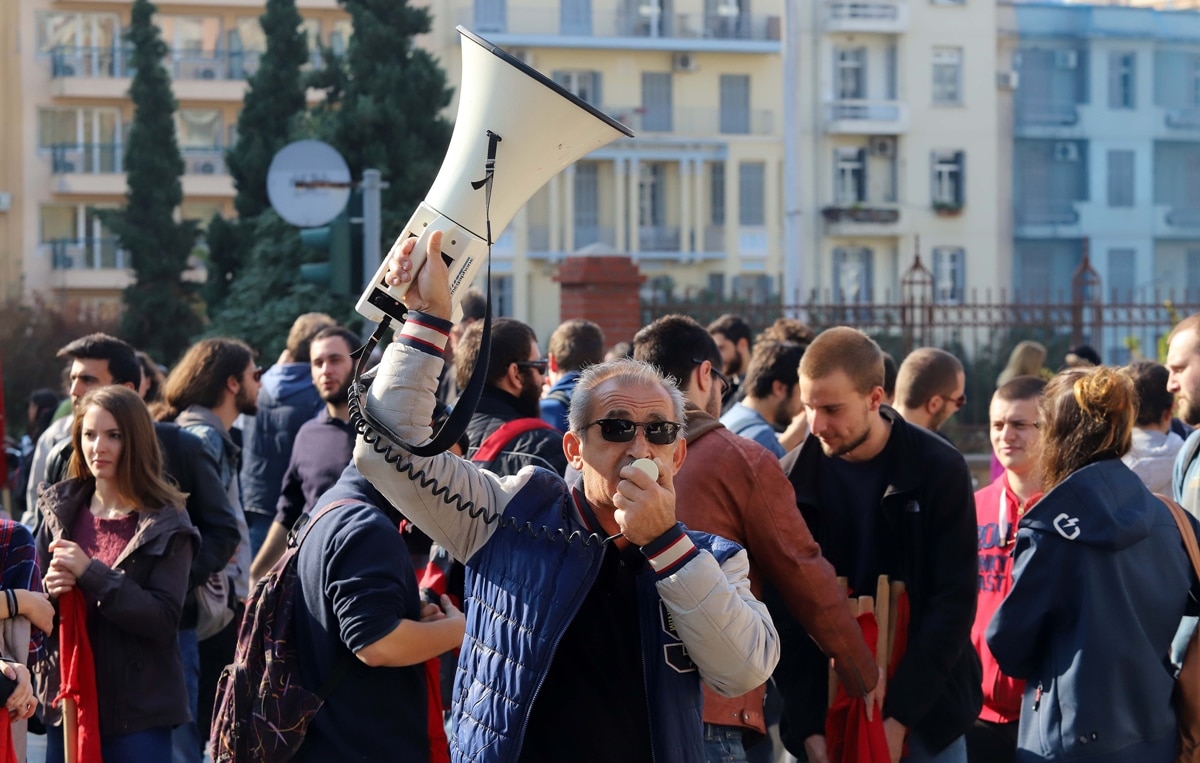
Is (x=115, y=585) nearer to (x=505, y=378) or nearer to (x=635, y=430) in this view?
(x=505, y=378)

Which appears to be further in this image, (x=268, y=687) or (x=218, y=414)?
(x=218, y=414)

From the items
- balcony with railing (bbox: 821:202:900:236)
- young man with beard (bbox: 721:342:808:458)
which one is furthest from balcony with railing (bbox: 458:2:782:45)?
young man with beard (bbox: 721:342:808:458)

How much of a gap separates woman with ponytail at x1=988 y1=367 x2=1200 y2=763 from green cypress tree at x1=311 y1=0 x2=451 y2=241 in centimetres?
2088

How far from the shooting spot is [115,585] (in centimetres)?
534

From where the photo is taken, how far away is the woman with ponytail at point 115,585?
5355 millimetres

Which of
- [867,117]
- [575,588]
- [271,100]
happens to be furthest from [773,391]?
[867,117]

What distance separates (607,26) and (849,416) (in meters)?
45.9

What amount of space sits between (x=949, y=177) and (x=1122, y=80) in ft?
22.6

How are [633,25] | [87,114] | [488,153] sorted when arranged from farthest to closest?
1. [633,25]
2. [87,114]
3. [488,153]

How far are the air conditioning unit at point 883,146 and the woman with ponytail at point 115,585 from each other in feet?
149

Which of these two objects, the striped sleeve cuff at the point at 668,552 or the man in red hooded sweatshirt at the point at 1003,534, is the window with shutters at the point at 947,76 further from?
the striped sleeve cuff at the point at 668,552

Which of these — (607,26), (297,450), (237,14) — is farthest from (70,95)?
(297,450)

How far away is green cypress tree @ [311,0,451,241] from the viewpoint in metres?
26.3

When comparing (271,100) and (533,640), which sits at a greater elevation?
(271,100)
